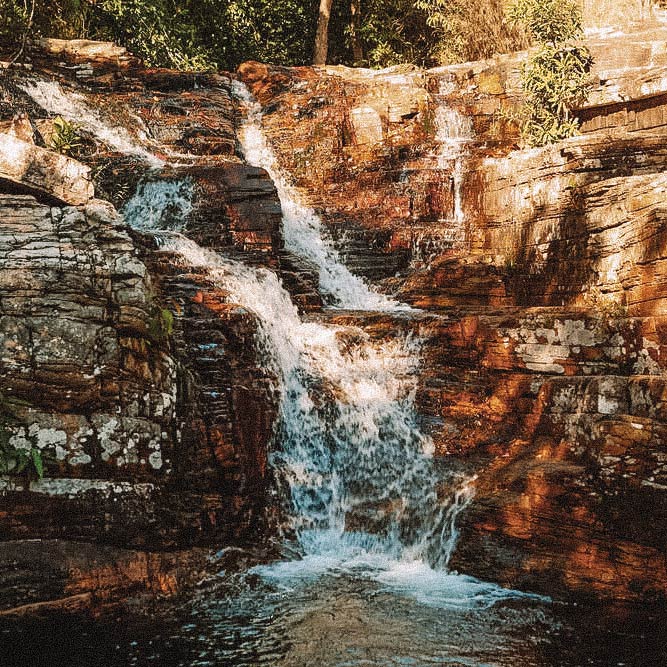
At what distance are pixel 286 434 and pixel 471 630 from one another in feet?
10.9

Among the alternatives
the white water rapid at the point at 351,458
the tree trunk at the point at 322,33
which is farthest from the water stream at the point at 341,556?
the tree trunk at the point at 322,33

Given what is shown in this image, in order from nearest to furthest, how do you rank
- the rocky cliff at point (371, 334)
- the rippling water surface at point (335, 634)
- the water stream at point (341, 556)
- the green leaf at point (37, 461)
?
the rippling water surface at point (335, 634), the water stream at point (341, 556), the green leaf at point (37, 461), the rocky cliff at point (371, 334)

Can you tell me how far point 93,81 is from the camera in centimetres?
1741

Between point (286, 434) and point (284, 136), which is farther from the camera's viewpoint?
point (284, 136)

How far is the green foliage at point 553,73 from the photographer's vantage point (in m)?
14.9

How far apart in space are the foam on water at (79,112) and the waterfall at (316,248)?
2.66 metres

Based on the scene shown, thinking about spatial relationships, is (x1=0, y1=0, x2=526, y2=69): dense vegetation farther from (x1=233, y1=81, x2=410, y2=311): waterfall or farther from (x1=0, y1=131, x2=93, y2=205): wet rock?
(x1=0, y1=131, x2=93, y2=205): wet rock

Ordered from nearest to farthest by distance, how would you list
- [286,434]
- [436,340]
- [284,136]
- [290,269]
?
[286,434]
[436,340]
[290,269]
[284,136]

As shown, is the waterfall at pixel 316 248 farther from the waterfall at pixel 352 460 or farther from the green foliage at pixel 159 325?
the green foliage at pixel 159 325

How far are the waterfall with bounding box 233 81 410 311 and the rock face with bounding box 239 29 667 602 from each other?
1.10ft

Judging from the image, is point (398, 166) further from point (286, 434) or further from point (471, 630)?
point (471, 630)

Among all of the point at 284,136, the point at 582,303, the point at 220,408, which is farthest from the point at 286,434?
the point at 284,136

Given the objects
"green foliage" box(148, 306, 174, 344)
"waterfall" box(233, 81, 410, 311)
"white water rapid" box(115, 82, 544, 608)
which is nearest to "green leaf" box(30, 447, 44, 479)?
"green foliage" box(148, 306, 174, 344)

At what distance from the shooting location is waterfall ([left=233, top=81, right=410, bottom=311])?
40.9 ft
